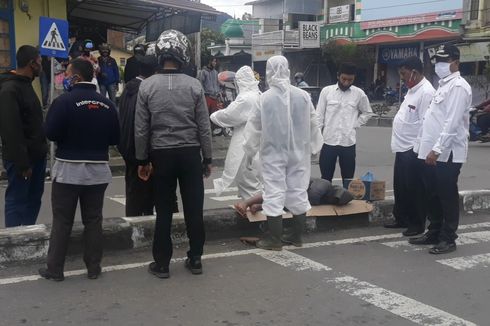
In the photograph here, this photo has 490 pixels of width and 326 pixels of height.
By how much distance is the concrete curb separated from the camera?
501 cm

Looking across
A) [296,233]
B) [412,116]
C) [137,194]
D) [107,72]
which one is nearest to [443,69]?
[412,116]

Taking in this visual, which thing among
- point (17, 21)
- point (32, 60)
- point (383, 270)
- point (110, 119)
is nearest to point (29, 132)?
point (32, 60)

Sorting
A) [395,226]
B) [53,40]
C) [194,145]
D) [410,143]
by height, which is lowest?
[395,226]

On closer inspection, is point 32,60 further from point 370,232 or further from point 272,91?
point 370,232

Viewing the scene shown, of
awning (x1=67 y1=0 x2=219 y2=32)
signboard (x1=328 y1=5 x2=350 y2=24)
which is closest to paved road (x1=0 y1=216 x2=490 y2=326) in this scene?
awning (x1=67 y1=0 x2=219 y2=32)

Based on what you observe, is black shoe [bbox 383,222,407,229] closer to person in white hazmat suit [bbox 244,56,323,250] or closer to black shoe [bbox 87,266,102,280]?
person in white hazmat suit [bbox 244,56,323,250]

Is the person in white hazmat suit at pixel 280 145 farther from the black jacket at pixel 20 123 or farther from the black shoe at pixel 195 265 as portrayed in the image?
the black jacket at pixel 20 123

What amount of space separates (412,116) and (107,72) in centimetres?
963

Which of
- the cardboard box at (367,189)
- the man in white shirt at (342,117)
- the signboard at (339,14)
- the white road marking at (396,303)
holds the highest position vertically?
the signboard at (339,14)

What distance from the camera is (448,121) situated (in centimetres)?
543

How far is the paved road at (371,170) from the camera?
26.0ft

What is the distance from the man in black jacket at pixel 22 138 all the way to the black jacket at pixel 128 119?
729 millimetres

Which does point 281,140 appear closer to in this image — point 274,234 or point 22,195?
point 274,234

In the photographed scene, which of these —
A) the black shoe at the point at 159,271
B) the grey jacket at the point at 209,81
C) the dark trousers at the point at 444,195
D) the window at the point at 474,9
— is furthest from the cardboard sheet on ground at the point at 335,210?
the window at the point at 474,9
